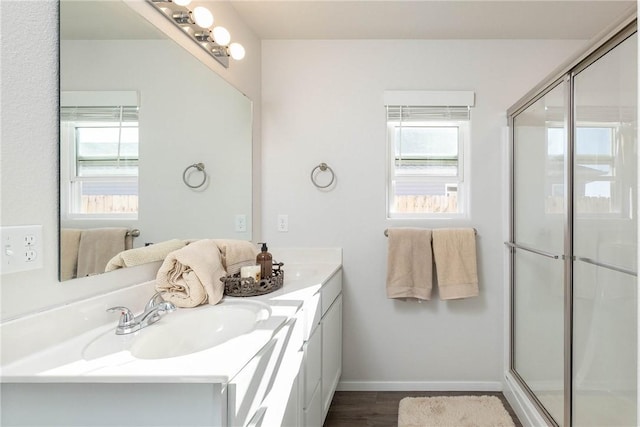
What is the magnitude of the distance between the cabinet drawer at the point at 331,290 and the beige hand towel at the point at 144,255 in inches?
29.1

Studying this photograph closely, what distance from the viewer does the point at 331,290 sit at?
1938mm

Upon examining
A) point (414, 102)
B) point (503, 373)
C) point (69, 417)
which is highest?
point (414, 102)

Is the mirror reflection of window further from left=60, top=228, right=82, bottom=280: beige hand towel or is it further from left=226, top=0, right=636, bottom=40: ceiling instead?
left=60, top=228, right=82, bottom=280: beige hand towel

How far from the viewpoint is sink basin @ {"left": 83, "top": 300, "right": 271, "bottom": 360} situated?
0.91 m

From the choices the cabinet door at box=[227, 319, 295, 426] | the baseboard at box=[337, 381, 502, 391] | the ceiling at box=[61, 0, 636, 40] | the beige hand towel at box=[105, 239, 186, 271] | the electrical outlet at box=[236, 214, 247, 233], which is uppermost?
the ceiling at box=[61, 0, 636, 40]

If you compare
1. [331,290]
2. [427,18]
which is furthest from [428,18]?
[331,290]

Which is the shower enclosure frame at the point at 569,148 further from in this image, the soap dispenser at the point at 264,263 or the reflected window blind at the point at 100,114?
the reflected window blind at the point at 100,114

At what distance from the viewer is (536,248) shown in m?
1.89

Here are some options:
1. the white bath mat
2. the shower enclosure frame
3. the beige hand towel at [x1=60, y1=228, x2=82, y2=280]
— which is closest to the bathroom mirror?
the beige hand towel at [x1=60, y1=228, x2=82, y2=280]

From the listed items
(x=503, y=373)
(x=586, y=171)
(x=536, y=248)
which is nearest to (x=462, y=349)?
(x=503, y=373)

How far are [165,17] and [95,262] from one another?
3.23 ft

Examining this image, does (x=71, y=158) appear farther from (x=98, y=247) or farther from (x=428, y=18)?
(x=428, y=18)

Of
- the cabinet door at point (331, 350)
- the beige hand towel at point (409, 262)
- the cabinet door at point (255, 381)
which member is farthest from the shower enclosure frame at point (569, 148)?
the cabinet door at point (255, 381)

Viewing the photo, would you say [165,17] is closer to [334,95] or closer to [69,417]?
[334,95]
